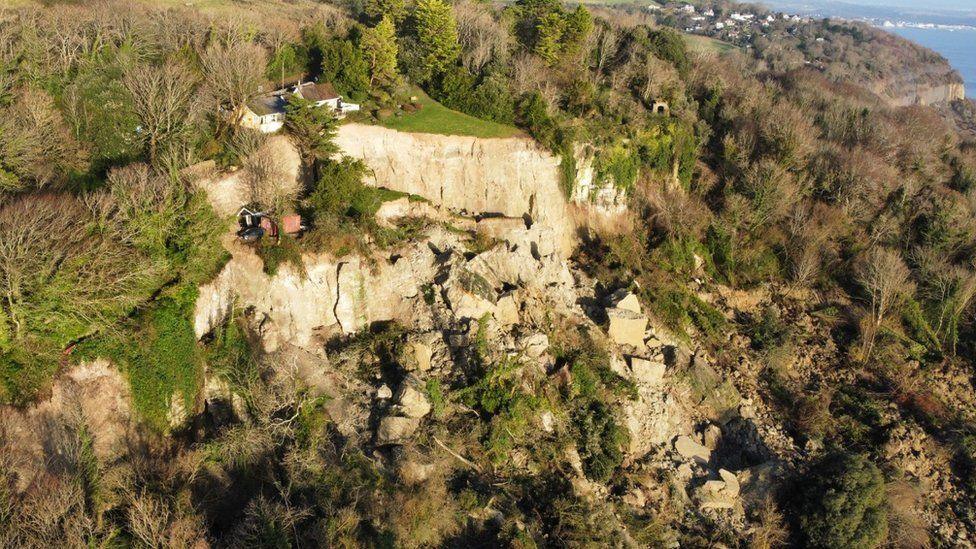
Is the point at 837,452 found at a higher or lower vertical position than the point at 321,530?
lower

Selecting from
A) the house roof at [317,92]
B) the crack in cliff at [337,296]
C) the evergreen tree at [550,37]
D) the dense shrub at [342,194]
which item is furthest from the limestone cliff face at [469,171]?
the evergreen tree at [550,37]

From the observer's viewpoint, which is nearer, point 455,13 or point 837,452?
point 837,452

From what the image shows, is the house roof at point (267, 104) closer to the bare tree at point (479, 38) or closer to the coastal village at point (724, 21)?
the bare tree at point (479, 38)

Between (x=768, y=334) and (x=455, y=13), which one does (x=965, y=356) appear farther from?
(x=455, y=13)

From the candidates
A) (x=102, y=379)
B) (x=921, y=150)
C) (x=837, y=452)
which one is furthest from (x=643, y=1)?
(x=102, y=379)

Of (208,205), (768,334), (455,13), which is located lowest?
(768,334)

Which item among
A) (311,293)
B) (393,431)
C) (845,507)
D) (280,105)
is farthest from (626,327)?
(280,105)

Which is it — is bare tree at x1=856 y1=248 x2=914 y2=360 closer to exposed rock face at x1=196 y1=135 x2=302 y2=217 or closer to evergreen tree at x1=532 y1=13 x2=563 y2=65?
evergreen tree at x1=532 y1=13 x2=563 y2=65
